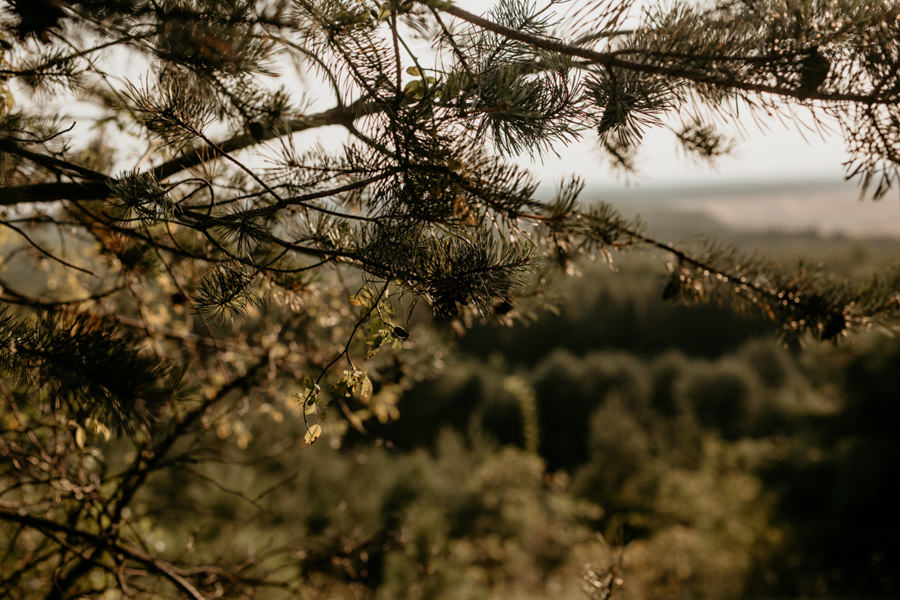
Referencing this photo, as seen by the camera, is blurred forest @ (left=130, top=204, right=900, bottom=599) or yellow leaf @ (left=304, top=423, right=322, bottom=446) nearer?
yellow leaf @ (left=304, top=423, right=322, bottom=446)

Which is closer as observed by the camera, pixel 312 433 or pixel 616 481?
pixel 312 433

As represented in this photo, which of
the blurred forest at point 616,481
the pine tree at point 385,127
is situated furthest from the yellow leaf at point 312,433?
the blurred forest at point 616,481

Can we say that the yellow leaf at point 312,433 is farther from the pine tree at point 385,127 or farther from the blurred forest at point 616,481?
the blurred forest at point 616,481

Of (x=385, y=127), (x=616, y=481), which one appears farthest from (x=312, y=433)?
(x=616, y=481)

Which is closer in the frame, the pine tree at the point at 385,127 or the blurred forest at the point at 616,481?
the pine tree at the point at 385,127

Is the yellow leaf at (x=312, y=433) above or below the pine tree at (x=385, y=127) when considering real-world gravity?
below

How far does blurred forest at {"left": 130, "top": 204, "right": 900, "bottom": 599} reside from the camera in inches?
243

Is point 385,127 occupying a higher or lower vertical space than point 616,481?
higher

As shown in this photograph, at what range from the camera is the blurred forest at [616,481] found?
618cm

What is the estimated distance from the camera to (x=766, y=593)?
6.55 metres

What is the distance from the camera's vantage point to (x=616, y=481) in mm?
9094

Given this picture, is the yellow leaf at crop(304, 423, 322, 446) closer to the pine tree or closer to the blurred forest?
the pine tree

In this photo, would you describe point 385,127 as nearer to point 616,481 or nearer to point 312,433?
point 312,433

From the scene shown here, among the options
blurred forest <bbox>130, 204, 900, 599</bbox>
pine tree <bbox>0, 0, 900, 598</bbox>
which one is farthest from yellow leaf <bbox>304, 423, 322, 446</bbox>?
blurred forest <bbox>130, 204, 900, 599</bbox>
